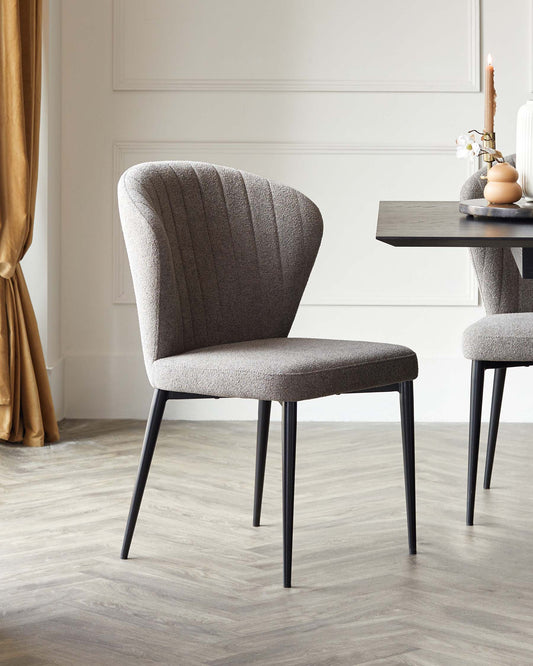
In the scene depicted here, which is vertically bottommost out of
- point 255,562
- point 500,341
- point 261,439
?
point 255,562

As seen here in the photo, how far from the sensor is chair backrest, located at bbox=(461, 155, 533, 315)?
8.95ft

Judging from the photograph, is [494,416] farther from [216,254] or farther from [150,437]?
[150,437]

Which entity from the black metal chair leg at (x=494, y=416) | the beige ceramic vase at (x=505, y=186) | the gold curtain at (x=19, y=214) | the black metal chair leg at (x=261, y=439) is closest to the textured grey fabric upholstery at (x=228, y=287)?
the black metal chair leg at (x=261, y=439)

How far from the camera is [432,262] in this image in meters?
3.78

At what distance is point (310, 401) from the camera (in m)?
3.74

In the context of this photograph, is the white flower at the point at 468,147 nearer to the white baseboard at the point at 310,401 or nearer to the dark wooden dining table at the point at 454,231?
the dark wooden dining table at the point at 454,231

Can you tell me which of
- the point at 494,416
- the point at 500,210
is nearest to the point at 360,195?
the point at 494,416

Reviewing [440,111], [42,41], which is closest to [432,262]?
[440,111]

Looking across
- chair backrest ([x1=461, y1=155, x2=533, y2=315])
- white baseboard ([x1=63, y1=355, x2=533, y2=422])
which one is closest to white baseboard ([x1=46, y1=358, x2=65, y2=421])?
white baseboard ([x1=63, y1=355, x2=533, y2=422])

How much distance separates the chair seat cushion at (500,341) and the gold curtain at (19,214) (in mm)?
1598

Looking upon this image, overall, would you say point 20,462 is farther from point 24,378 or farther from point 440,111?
point 440,111

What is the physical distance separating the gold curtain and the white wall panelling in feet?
1.54

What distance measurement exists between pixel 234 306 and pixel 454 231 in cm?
85

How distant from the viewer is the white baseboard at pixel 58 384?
3.70 meters
